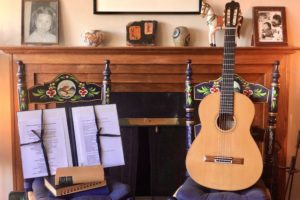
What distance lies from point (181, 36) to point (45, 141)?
39.5 inches

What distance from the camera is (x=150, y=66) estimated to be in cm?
233

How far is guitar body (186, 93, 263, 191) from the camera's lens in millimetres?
1826

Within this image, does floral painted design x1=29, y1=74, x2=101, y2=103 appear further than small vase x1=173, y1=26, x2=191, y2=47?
No

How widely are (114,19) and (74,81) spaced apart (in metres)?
0.54

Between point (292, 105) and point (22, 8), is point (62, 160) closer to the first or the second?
point (22, 8)

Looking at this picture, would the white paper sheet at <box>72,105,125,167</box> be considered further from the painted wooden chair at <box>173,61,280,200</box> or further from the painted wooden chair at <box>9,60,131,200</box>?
the painted wooden chair at <box>173,61,280,200</box>

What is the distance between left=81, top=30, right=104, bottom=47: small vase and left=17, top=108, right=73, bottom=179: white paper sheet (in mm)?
516

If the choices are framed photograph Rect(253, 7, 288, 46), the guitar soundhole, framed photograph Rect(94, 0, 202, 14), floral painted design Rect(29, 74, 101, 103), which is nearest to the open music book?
floral painted design Rect(29, 74, 101, 103)

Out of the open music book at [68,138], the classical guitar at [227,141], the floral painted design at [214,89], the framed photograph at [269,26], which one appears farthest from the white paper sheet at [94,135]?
the framed photograph at [269,26]

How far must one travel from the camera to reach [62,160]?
195cm

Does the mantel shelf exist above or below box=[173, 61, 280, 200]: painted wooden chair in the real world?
above

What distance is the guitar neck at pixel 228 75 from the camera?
6.18ft

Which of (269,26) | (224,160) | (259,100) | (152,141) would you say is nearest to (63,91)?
(152,141)

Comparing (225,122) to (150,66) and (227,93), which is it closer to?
(227,93)
